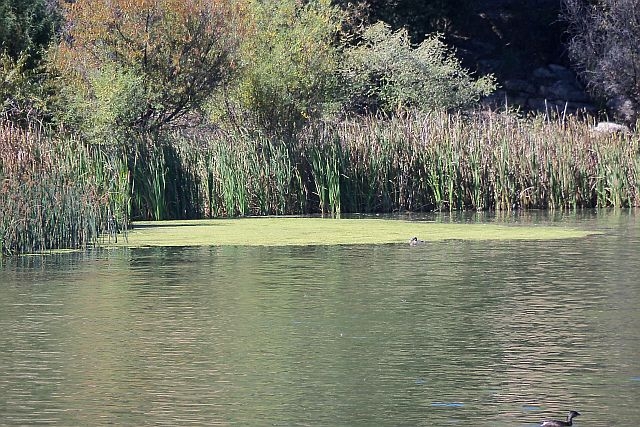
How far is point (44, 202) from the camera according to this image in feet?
51.6

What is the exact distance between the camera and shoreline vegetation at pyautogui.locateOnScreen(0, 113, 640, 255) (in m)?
21.4

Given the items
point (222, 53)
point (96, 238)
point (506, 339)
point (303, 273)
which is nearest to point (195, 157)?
point (222, 53)

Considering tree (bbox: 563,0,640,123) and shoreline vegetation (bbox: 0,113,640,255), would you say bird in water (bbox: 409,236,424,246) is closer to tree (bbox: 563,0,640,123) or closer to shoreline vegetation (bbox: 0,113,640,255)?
shoreline vegetation (bbox: 0,113,640,255)

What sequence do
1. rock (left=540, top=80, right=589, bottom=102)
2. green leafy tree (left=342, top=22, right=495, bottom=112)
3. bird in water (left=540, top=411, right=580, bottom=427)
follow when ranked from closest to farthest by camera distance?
bird in water (left=540, top=411, right=580, bottom=427)
green leafy tree (left=342, top=22, right=495, bottom=112)
rock (left=540, top=80, right=589, bottom=102)

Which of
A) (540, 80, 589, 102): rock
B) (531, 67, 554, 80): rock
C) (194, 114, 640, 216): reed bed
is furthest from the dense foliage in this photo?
(531, 67, 554, 80): rock

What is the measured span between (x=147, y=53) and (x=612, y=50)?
15.6m

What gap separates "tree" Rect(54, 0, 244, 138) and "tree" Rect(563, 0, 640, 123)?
1417cm

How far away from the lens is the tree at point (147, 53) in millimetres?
22578

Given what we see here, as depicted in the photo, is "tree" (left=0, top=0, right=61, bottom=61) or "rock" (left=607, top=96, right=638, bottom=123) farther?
"rock" (left=607, top=96, right=638, bottom=123)

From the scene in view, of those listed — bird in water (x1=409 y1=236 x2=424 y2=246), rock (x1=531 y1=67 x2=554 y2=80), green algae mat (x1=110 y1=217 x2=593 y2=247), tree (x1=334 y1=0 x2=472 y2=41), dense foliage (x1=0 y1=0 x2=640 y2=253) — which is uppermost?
tree (x1=334 y1=0 x2=472 y2=41)

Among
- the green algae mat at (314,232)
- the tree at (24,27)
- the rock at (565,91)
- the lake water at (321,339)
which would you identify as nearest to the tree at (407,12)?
the rock at (565,91)

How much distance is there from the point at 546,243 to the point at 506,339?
6855 mm

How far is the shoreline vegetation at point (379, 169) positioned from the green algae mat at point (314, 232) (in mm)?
1456

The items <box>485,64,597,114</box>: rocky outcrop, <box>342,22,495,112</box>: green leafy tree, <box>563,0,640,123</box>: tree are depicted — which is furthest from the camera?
<box>485,64,597,114</box>: rocky outcrop
